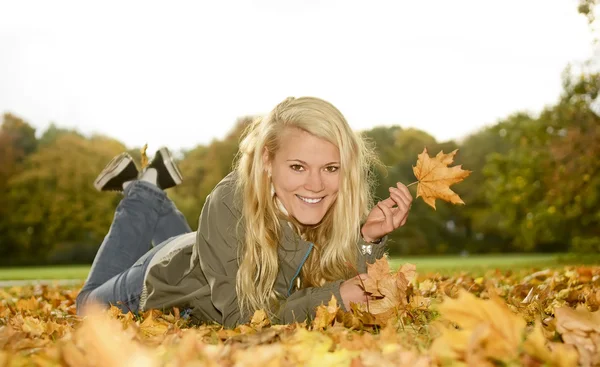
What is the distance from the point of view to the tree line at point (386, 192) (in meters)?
25.1

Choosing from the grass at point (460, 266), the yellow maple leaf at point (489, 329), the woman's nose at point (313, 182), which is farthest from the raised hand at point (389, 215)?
the grass at point (460, 266)

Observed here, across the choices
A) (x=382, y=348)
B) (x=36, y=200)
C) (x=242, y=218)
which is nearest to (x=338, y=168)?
(x=242, y=218)

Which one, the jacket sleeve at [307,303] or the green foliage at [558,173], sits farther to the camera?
the green foliage at [558,173]

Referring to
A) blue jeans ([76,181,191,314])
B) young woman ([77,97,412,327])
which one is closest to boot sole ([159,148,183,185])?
blue jeans ([76,181,191,314])

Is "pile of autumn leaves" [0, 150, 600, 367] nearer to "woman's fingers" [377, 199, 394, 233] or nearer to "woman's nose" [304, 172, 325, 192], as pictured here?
"woman's fingers" [377, 199, 394, 233]

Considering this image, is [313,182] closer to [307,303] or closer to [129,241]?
[307,303]

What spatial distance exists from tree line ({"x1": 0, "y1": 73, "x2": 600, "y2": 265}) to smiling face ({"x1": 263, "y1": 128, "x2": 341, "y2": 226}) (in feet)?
68.2

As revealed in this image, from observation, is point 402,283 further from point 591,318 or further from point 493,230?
point 493,230

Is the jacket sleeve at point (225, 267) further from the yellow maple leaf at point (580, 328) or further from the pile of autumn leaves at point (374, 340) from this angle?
the yellow maple leaf at point (580, 328)

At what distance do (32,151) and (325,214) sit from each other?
149 ft

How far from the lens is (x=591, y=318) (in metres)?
1.80

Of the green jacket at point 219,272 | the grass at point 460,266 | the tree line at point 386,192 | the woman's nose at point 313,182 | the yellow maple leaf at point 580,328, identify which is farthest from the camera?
the tree line at point 386,192

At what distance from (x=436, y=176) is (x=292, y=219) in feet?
2.57

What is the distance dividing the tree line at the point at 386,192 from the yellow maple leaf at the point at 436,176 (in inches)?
813
